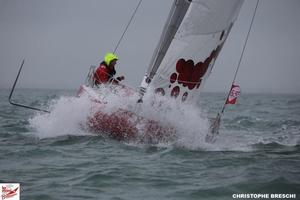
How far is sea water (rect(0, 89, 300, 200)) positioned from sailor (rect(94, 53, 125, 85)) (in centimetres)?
56

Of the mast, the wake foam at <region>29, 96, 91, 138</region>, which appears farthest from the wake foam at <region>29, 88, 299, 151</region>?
the mast

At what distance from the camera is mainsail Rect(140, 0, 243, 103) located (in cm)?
952

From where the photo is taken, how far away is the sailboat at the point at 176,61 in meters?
9.43

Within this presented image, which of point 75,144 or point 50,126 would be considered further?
point 50,126

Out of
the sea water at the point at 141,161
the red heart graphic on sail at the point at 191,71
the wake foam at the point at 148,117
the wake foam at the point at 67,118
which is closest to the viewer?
the sea water at the point at 141,161

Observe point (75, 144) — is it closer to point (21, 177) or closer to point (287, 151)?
point (21, 177)

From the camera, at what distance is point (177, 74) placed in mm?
9734

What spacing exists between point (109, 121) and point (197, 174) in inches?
123

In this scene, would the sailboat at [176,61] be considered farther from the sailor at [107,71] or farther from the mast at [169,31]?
the sailor at [107,71]

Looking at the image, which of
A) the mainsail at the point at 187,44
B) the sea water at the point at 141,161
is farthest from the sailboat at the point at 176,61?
the sea water at the point at 141,161

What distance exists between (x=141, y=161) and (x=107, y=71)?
330 centimetres

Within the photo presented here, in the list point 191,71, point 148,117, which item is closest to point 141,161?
point 148,117

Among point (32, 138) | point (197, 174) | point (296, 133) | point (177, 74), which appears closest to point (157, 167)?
point (197, 174)

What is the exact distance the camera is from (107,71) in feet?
34.4
